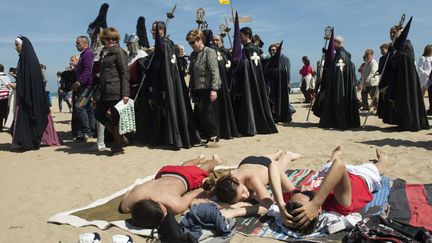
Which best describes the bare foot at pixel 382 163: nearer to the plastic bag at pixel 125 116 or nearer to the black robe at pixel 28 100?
the plastic bag at pixel 125 116

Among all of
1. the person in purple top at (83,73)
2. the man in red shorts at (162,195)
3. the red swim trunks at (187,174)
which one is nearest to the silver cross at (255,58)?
the person in purple top at (83,73)

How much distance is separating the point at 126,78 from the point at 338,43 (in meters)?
4.51

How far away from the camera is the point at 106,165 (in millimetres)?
5758

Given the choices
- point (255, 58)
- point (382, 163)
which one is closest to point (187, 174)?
point (382, 163)

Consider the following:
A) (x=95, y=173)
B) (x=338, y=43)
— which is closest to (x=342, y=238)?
(x=95, y=173)

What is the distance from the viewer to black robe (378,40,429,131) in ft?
25.1

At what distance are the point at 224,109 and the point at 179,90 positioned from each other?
103 centimetres

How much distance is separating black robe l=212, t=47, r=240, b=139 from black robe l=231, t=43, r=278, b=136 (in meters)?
0.30

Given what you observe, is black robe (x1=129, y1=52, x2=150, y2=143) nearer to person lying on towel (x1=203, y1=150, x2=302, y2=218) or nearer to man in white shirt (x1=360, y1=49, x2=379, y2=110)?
person lying on towel (x1=203, y1=150, x2=302, y2=218)

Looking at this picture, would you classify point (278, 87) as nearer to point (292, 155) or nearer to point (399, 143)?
point (399, 143)

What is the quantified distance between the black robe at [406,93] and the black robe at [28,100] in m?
6.51

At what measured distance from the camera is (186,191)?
418 centimetres

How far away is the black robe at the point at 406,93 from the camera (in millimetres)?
7664

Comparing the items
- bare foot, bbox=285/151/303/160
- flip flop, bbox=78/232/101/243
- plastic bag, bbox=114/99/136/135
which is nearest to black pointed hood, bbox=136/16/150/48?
plastic bag, bbox=114/99/136/135
